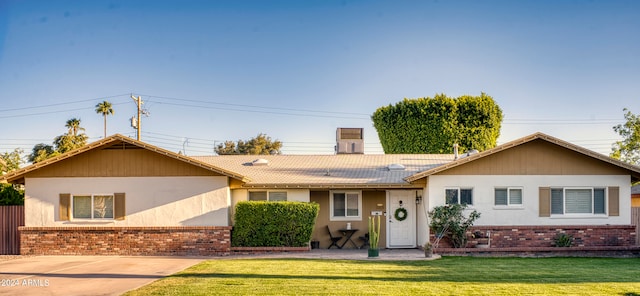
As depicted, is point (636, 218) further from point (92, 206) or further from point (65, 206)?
point (65, 206)

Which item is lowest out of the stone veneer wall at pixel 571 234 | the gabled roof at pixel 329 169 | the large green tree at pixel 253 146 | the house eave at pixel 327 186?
the stone veneer wall at pixel 571 234

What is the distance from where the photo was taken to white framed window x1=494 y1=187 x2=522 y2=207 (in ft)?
64.3

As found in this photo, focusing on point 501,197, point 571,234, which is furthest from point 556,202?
point 501,197

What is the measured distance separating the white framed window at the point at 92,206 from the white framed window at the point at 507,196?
12.4 meters

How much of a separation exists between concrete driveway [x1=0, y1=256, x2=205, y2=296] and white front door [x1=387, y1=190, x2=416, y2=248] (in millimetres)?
6957

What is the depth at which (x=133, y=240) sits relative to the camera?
63.4ft

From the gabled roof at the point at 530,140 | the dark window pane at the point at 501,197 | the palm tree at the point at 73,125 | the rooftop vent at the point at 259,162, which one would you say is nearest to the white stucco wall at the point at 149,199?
the rooftop vent at the point at 259,162

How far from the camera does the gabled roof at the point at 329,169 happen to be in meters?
20.3

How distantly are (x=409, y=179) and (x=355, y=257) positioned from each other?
343 centimetres

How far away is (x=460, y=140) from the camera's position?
36.1 meters

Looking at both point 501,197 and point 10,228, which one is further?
point 10,228

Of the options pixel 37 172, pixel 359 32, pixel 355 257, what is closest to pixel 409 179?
pixel 355 257

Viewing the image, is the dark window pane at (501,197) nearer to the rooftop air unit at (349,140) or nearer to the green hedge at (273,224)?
the green hedge at (273,224)

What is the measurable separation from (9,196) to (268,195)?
898cm
